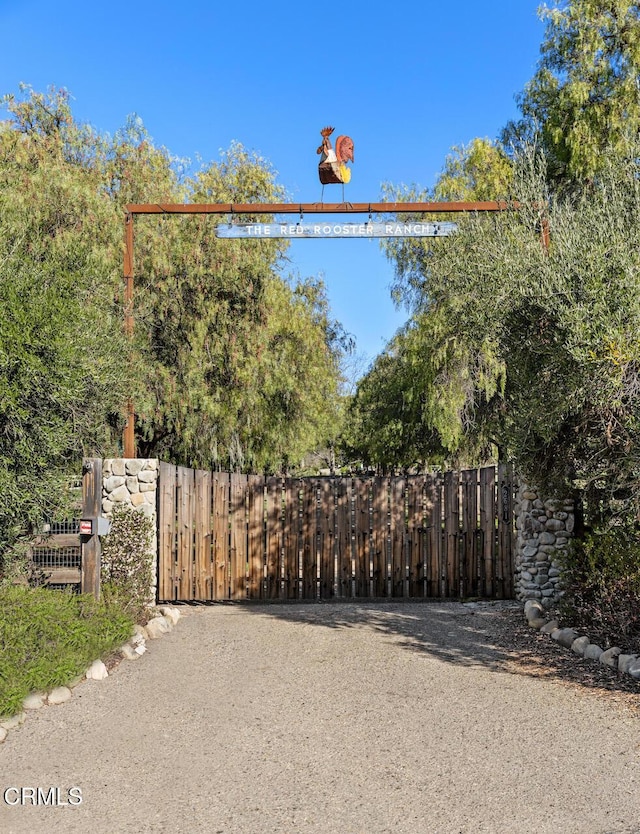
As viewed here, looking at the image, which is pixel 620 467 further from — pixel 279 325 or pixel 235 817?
pixel 279 325

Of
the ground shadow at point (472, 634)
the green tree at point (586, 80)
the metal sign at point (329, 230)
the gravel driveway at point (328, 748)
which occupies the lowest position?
the ground shadow at point (472, 634)

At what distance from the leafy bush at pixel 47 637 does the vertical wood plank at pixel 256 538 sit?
12.2ft

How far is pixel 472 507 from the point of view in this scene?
39.0 feet

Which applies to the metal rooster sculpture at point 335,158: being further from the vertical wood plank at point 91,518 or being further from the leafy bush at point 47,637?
the leafy bush at point 47,637

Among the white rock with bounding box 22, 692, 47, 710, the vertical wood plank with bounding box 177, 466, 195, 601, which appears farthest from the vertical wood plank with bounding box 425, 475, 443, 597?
the white rock with bounding box 22, 692, 47, 710

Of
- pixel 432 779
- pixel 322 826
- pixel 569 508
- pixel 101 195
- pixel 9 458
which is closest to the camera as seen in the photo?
pixel 322 826

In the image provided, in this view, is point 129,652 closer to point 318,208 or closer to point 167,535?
point 167,535

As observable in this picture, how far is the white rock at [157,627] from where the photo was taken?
30.1 feet

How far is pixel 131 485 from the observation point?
427 inches

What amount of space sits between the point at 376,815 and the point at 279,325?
1176cm

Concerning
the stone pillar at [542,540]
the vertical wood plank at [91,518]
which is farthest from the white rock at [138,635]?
the stone pillar at [542,540]

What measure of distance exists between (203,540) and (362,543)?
2.34 m

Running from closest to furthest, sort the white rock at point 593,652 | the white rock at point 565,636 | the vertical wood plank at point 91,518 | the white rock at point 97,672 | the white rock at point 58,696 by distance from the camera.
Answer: the white rock at point 58,696, the white rock at point 97,672, the white rock at point 593,652, the white rock at point 565,636, the vertical wood plank at point 91,518

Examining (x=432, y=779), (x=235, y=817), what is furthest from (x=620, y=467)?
(x=235, y=817)
